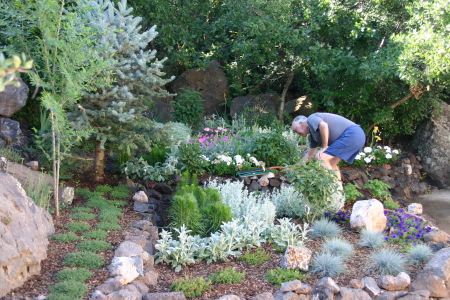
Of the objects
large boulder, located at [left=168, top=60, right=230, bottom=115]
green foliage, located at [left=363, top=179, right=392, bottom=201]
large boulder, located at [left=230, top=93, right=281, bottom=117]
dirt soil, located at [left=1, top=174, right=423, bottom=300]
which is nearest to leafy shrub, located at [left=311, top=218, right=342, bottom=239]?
dirt soil, located at [left=1, top=174, right=423, bottom=300]

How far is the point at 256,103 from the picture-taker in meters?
11.2

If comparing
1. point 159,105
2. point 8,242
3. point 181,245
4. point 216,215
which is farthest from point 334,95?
point 8,242

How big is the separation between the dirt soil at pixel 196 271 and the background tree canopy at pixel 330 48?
4.68 metres

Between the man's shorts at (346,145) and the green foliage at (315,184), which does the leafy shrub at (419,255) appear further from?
the man's shorts at (346,145)

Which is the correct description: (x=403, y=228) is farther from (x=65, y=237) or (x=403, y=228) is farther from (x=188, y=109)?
(x=188, y=109)

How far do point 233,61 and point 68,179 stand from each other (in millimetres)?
6445

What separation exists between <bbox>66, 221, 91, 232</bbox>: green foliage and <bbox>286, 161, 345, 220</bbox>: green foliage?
2.44 m

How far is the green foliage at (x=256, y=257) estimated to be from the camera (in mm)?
4434

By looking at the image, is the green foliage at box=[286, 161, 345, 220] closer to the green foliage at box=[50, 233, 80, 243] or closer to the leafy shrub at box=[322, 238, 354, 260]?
the leafy shrub at box=[322, 238, 354, 260]

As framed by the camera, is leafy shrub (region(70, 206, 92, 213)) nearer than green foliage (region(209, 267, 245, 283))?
No

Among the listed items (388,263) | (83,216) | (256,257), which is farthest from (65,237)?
(388,263)

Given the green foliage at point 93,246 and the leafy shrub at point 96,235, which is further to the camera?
the leafy shrub at point 96,235

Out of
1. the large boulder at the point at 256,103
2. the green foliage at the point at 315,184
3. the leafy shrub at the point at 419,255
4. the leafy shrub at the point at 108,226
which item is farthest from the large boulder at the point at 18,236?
the large boulder at the point at 256,103

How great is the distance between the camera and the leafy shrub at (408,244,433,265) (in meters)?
4.55
